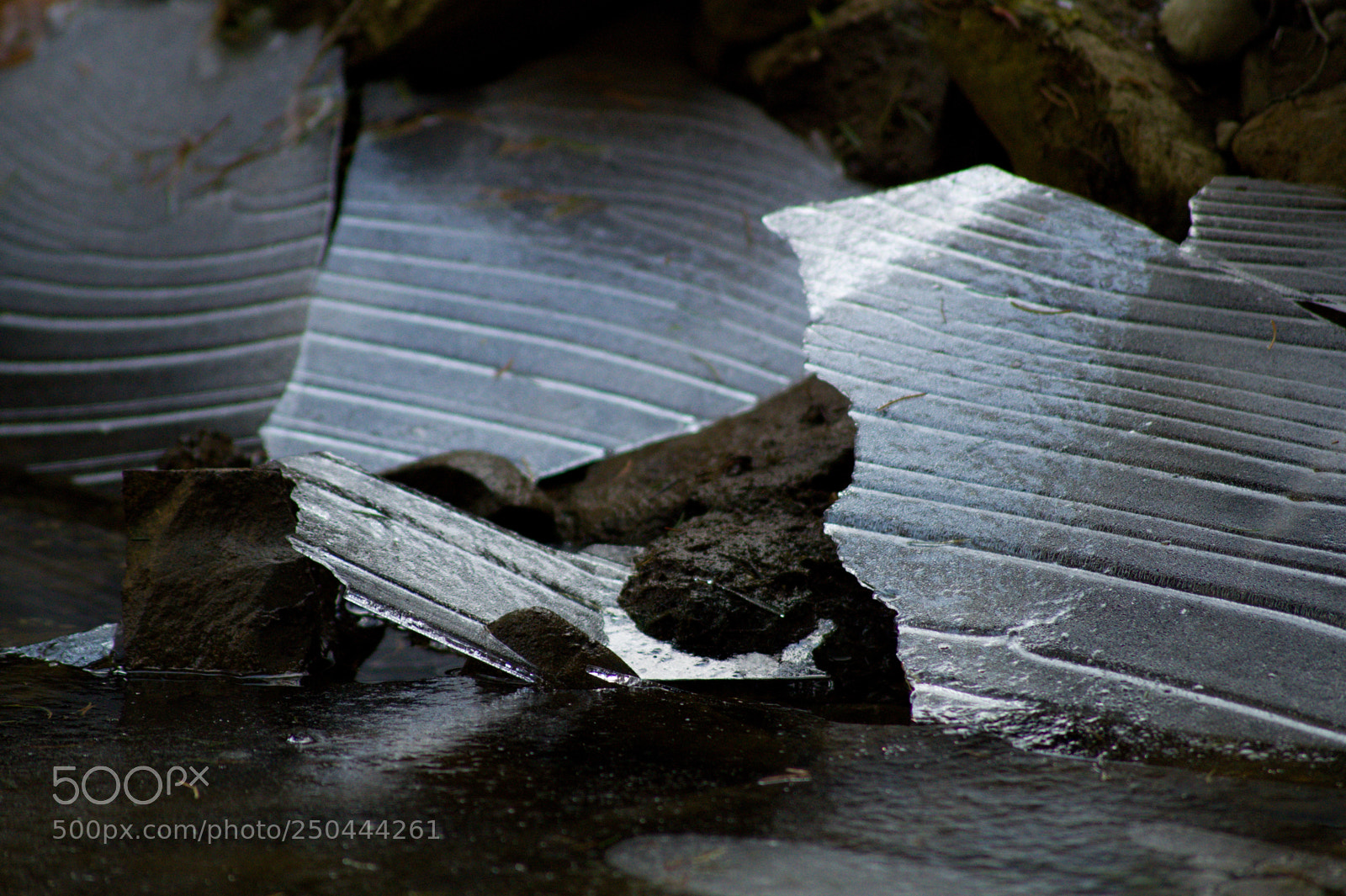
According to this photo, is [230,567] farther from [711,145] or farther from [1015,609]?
[711,145]

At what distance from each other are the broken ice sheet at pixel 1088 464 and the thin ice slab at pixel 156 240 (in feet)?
7.29

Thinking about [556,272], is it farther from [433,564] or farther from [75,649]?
[75,649]

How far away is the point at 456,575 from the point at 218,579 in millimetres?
492

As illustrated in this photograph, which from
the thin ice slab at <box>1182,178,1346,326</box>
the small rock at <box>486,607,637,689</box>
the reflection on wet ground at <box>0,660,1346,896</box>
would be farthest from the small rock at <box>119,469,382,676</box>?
the thin ice slab at <box>1182,178,1346,326</box>

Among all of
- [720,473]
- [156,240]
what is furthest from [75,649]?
[156,240]

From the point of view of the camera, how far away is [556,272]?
12.5 feet

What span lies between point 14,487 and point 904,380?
2975 millimetres

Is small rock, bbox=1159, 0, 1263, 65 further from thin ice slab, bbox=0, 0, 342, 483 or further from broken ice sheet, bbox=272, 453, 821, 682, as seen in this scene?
thin ice slab, bbox=0, 0, 342, 483

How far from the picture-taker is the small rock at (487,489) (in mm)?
2770

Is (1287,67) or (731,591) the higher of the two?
(1287,67)

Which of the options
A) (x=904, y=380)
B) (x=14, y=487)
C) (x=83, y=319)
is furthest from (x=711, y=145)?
(x=14, y=487)

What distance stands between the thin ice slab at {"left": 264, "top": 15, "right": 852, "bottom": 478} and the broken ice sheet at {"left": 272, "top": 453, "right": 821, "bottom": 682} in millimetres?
724

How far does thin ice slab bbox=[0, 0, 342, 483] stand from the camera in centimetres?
370

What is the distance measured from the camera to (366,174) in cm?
425
